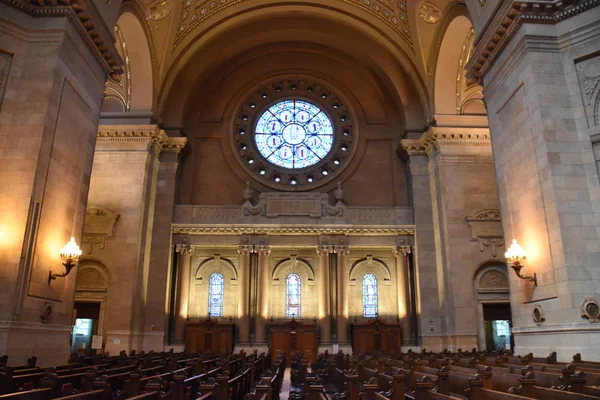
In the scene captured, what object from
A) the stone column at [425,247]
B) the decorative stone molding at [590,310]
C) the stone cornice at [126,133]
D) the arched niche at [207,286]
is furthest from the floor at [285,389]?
the stone cornice at [126,133]

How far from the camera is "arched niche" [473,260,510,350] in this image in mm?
20172

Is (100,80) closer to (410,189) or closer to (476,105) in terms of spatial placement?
(410,189)

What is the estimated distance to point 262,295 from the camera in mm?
22609

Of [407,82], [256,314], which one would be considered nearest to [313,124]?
[407,82]

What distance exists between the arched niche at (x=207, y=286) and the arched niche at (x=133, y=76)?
25.9 feet

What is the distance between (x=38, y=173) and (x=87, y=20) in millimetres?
4661

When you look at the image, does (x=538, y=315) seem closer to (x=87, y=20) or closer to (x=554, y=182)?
(x=554, y=182)

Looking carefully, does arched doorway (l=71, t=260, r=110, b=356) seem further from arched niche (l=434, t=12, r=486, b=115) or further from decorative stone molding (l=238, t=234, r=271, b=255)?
arched niche (l=434, t=12, r=486, b=115)

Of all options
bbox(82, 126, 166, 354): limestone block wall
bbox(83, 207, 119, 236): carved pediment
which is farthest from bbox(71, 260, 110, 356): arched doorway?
bbox(83, 207, 119, 236): carved pediment

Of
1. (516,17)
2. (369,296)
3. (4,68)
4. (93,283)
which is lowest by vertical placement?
(369,296)

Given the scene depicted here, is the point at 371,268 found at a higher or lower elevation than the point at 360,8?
lower

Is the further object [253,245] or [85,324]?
[253,245]

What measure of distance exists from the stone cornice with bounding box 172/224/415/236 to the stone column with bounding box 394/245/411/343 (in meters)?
0.93

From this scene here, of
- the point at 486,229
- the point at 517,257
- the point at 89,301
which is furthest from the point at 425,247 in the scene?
the point at 89,301
